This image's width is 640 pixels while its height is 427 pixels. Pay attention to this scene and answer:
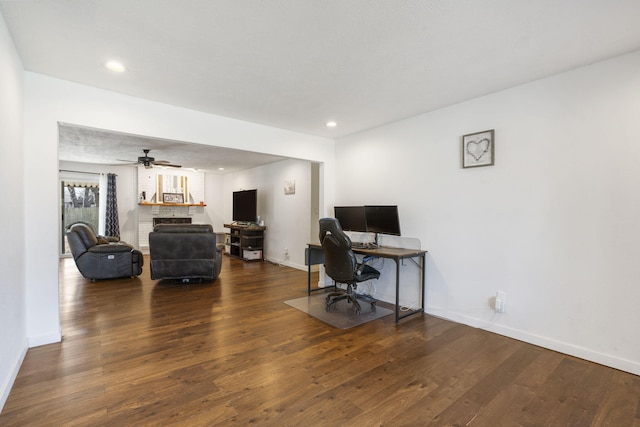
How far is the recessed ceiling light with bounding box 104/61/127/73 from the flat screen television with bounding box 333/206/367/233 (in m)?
2.87

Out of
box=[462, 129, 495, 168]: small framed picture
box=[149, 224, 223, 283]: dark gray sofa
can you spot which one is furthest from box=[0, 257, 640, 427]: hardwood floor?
box=[462, 129, 495, 168]: small framed picture

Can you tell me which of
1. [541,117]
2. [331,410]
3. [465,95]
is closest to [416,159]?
[465,95]

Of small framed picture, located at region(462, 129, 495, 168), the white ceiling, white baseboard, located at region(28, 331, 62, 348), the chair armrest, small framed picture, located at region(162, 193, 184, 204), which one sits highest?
the white ceiling

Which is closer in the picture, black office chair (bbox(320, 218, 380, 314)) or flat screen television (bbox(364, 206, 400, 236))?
black office chair (bbox(320, 218, 380, 314))

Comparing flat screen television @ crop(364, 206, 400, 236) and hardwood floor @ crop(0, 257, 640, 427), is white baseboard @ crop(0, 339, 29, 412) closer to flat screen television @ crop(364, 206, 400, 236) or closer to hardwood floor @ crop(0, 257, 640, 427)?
hardwood floor @ crop(0, 257, 640, 427)

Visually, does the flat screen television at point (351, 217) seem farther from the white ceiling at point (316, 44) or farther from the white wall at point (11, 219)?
the white wall at point (11, 219)

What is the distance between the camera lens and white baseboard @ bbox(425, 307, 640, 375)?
2273mm

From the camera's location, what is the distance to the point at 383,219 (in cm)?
374

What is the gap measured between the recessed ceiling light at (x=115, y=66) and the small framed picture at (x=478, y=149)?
10.7ft

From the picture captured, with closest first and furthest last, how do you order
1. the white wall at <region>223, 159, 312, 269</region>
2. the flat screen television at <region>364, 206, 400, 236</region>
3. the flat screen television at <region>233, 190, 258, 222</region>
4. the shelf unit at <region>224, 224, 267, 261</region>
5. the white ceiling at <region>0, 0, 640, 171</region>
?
the white ceiling at <region>0, 0, 640, 171</region>, the flat screen television at <region>364, 206, 400, 236</region>, the white wall at <region>223, 159, 312, 269</region>, the shelf unit at <region>224, 224, 267, 261</region>, the flat screen television at <region>233, 190, 258, 222</region>

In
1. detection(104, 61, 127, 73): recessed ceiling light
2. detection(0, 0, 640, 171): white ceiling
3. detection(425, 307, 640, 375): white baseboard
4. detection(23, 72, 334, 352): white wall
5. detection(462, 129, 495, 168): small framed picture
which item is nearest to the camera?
detection(0, 0, 640, 171): white ceiling

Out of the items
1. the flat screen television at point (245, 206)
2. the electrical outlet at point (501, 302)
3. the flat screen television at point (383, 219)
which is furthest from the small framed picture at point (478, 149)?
the flat screen television at point (245, 206)

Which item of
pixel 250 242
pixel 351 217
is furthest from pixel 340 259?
pixel 250 242

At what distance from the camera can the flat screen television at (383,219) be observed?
11.8 feet
